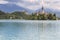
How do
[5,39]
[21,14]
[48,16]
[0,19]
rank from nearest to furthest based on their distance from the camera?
[5,39], [48,16], [21,14], [0,19]

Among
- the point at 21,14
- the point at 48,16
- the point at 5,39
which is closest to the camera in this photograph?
the point at 5,39

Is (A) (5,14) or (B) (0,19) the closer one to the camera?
(A) (5,14)

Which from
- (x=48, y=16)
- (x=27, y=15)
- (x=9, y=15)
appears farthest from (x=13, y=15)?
(x=48, y=16)

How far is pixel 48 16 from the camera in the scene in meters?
30.5

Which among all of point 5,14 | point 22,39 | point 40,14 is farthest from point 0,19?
point 22,39

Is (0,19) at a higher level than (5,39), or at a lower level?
lower

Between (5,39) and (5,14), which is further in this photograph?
(5,14)

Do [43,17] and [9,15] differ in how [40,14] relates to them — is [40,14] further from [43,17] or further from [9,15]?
[9,15]

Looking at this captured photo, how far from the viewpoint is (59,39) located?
7.03 metres

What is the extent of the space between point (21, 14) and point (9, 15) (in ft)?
9.64

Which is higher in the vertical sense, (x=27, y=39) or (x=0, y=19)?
(x=27, y=39)

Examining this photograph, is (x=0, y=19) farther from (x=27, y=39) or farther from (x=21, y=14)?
(x=27, y=39)

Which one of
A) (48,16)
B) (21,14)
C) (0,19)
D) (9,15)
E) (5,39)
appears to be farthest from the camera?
(0,19)

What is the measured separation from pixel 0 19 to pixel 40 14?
12.9 metres
